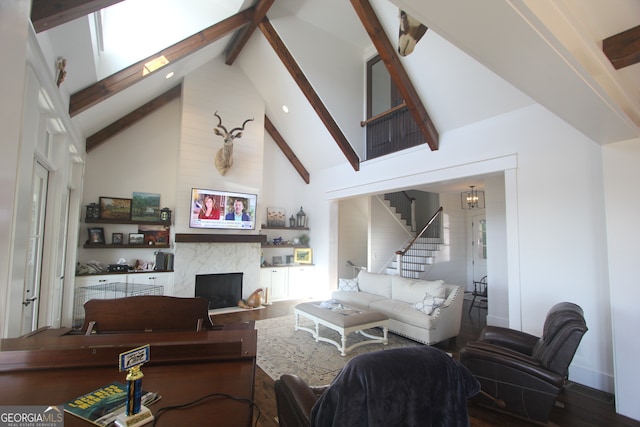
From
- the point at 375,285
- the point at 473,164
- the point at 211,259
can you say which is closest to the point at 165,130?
the point at 211,259

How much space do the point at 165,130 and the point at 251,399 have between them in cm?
642

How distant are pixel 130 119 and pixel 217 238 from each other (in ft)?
9.28

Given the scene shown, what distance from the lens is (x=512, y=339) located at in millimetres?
3080

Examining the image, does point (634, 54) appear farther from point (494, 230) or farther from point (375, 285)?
point (375, 285)

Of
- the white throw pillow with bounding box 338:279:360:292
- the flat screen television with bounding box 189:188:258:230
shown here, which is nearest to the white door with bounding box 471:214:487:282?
the white throw pillow with bounding box 338:279:360:292

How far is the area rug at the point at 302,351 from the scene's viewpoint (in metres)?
3.25

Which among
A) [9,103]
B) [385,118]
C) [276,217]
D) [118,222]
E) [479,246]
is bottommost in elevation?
[479,246]

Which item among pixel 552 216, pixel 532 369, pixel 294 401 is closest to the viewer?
pixel 294 401

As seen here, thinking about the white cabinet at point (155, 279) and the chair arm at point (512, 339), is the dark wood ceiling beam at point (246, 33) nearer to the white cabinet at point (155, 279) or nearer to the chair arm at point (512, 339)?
the white cabinet at point (155, 279)

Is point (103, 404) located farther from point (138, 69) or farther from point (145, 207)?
point (145, 207)

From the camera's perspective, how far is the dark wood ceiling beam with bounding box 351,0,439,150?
13.0 feet

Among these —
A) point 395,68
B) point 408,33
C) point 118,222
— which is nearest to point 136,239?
point 118,222

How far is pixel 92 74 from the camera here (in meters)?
3.19

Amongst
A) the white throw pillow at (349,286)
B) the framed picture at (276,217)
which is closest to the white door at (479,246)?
the white throw pillow at (349,286)
